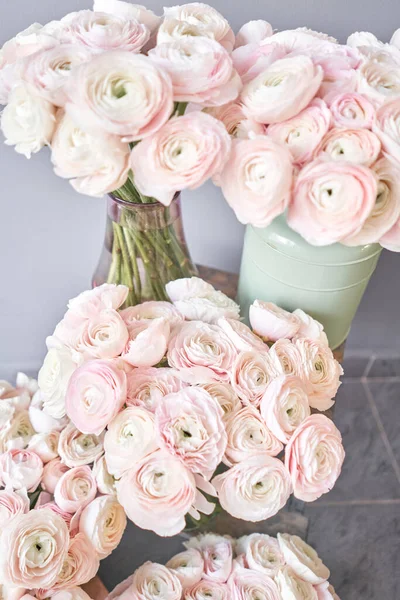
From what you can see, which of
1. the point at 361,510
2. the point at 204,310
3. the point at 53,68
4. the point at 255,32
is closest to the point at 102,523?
the point at 204,310

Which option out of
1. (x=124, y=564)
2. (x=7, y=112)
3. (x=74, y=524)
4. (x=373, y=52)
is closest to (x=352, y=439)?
(x=124, y=564)

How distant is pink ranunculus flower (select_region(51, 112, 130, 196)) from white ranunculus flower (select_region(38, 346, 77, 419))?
8.7 inches

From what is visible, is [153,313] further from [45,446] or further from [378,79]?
[378,79]

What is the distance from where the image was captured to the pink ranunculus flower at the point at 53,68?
0.47m

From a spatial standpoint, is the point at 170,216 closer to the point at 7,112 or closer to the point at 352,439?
the point at 7,112

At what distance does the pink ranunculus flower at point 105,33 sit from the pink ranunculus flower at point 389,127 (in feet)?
0.79

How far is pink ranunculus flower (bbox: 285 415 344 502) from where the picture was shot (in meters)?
0.54

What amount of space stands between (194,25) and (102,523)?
0.55m

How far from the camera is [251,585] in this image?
2.12 feet

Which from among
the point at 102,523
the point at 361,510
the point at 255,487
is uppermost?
the point at 255,487

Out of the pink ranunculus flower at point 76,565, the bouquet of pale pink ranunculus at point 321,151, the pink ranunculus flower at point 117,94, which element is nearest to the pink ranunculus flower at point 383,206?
the bouquet of pale pink ranunculus at point 321,151

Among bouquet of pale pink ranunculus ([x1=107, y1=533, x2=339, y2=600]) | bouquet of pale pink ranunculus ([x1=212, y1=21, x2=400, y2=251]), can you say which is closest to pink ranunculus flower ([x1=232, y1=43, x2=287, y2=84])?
bouquet of pale pink ranunculus ([x1=212, y1=21, x2=400, y2=251])

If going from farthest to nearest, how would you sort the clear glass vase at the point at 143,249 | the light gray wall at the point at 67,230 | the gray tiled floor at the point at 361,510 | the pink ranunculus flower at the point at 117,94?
the gray tiled floor at the point at 361,510, the light gray wall at the point at 67,230, the clear glass vase at the point at 143,249, the pink ranunculus flower at the point at 117,94

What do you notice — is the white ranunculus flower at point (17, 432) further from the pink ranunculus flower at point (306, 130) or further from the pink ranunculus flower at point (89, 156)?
the pink ranunculus flower at point (306, 130)
